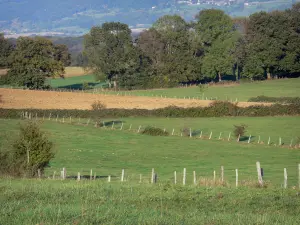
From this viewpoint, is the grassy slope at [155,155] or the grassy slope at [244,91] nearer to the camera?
the grassy slope at [155,155]

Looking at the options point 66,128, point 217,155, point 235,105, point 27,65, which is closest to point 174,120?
point 235,105

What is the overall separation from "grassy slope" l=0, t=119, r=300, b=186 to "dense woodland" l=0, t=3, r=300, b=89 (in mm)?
49560

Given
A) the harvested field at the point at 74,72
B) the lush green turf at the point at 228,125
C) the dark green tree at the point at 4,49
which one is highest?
the dark green tree at the point at 4,49

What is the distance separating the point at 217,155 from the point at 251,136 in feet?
41.4

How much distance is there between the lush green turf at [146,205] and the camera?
12430 mm

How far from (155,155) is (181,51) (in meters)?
71.3

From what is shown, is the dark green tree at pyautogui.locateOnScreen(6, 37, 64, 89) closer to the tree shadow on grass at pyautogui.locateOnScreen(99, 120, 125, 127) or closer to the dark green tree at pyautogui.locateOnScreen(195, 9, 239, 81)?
the dark green tree at pyautogui.locateOnScreen(195, 9, 239, 81)

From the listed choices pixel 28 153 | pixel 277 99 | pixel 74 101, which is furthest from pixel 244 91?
→ pixel 28 153

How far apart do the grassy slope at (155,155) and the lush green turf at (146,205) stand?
13571 mm

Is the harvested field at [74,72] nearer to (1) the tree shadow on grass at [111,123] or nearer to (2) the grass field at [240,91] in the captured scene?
(2) the grass field at [240,91]

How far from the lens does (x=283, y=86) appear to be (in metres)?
107

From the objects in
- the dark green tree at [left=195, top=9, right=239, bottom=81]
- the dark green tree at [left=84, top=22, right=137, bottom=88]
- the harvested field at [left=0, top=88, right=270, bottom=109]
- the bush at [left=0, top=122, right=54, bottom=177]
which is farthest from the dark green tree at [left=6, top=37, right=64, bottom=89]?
the bush at [left=0, top=122, right=54, bottom=177]

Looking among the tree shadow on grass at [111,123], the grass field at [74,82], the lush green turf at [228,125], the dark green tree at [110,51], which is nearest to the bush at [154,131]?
the lush green turf at [228,125]

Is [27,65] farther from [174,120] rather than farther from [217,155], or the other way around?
[217,155]
